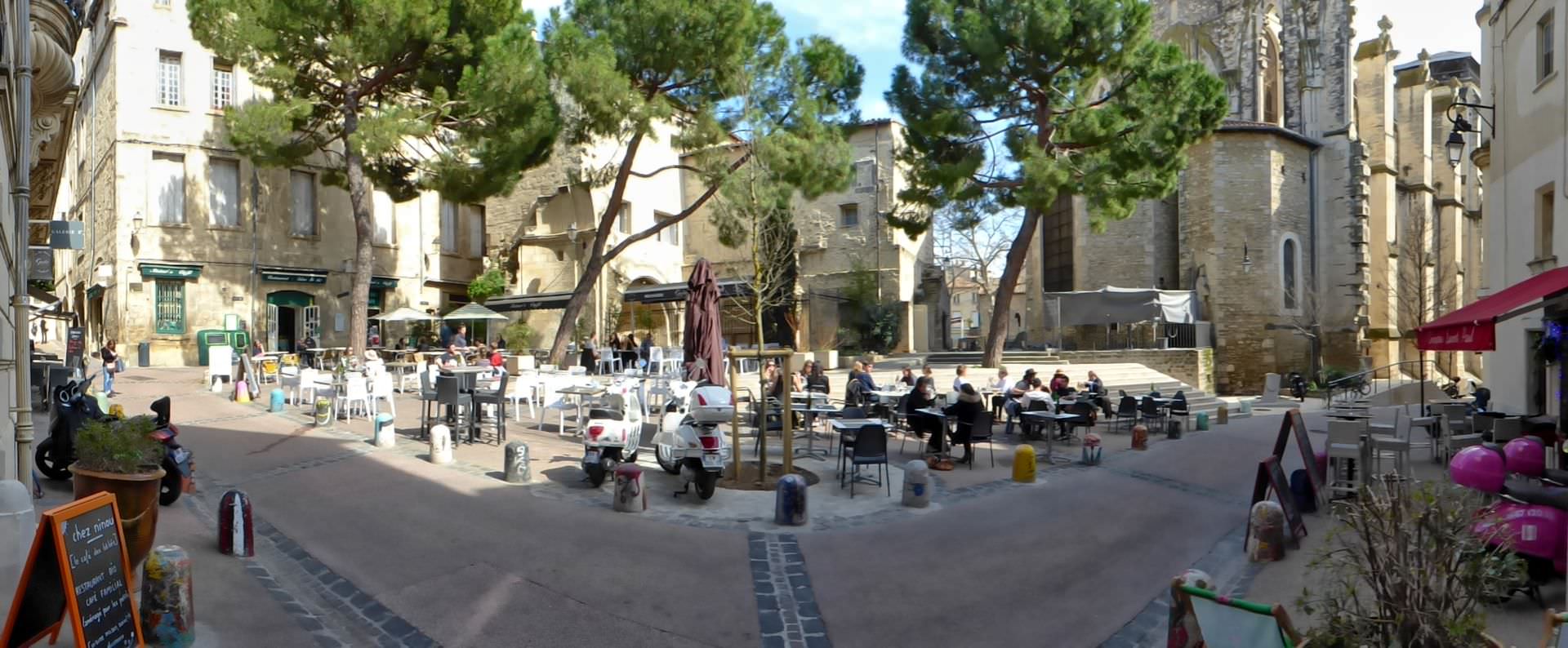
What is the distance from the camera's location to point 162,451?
252 inches

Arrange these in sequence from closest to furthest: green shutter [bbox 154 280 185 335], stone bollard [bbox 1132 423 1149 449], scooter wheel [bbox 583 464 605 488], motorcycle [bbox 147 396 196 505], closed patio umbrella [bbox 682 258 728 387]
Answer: motorcycle [bbox 147 396 196 505]
scooter wheel [bbox 583 464 605 488]
closed patio umbrella [bbox 682 258 728 387]
stone bollard [bbox 1132 423 1149 449]
green shutter [bbox 154 280 185 335]

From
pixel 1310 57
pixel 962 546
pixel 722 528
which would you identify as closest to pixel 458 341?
pixel 722 528

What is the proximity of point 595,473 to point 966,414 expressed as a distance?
4.91 metres

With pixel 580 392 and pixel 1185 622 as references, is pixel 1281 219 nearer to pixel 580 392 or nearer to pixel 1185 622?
pixel 580 392

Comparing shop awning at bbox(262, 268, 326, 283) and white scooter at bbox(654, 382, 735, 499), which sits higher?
shop awning at bbox(262, 268, 326, 283)

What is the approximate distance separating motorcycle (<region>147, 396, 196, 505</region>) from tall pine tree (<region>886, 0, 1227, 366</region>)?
59.4 feet

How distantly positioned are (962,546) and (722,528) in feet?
6.88

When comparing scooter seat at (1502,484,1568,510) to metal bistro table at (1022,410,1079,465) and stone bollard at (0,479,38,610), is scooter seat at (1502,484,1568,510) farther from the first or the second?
stone bollard at (0,479,38,610)

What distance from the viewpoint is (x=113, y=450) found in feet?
19.5

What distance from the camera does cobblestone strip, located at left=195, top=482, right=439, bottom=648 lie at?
5.43 meters

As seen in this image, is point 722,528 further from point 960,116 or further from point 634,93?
point 960,116

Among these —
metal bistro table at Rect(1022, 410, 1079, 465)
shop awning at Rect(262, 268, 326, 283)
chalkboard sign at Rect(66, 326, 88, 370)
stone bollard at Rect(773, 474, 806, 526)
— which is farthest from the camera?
shop awning at Rect(262, 268, 326, 283)

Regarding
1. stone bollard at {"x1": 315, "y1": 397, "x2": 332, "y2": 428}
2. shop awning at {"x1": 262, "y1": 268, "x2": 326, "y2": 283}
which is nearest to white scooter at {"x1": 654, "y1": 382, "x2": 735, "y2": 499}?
stone bollard at {"x1": 315, "y1": 397, "x2": 332, "y2": 428}

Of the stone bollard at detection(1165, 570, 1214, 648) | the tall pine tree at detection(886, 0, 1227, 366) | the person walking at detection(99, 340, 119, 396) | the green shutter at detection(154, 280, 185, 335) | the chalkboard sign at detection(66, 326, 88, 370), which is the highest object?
the tall pine tree at detection(886, 0, 1227, 366)
